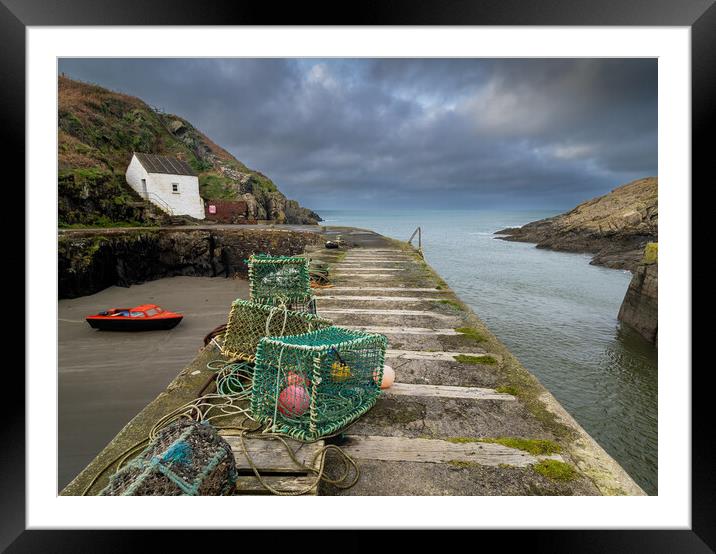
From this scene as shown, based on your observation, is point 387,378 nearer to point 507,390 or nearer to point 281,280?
point 507,390

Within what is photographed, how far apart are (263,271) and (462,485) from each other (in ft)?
14.1

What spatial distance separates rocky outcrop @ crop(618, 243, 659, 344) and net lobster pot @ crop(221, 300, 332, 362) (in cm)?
1168

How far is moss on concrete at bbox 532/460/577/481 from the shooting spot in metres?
2.63

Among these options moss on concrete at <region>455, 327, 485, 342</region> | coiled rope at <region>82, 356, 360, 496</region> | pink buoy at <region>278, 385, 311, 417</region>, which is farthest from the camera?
moss on concrete at <region>455, 327, 485, 342</region>

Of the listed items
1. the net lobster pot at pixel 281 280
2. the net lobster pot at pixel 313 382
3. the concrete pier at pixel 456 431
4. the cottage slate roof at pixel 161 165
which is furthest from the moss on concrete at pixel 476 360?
the cottage slate roof at pixel 161 165

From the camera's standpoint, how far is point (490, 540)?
1668 millimetres

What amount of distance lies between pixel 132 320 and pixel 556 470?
12.1 m

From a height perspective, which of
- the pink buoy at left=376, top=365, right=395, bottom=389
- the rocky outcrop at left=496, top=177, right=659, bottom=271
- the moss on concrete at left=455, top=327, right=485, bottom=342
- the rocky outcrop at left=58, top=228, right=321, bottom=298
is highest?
the rocky outcrop at left=496, top=177, right=659, bottom=271

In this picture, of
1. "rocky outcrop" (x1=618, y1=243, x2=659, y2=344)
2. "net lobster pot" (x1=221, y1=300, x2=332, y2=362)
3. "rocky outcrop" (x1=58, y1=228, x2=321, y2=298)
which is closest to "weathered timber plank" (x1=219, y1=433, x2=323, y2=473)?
"net lobster pot" (x1=221, y1=300, x2=332, y2=362)

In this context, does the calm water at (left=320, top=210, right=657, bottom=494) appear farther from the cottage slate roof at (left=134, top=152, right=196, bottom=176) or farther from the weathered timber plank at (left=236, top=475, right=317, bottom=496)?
the cottage slate roof at (left=134, top=152, right=196, bottom=176)

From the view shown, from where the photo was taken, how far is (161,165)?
3092 cm

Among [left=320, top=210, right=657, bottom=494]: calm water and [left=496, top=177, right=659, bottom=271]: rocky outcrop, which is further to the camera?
[left=496, top=177, right=659, bottom=271]: rocky outcrop
